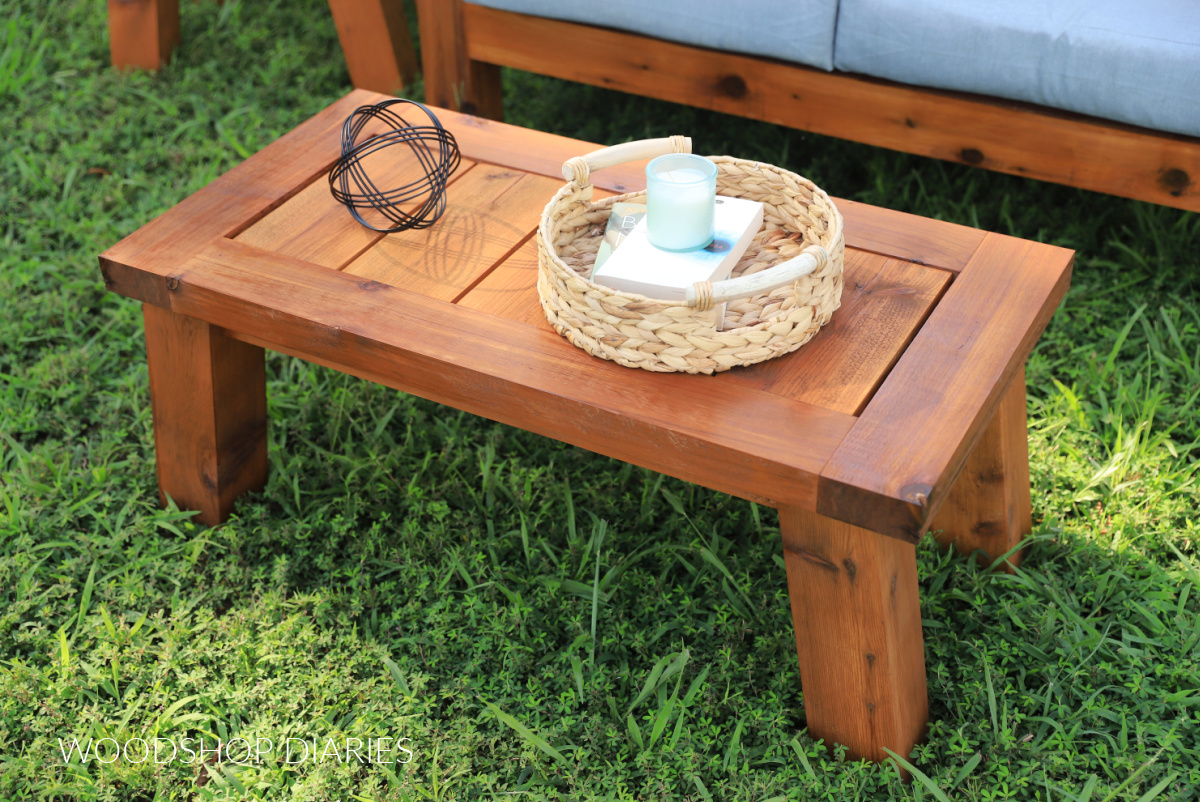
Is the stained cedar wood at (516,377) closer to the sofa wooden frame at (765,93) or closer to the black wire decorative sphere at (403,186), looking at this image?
the black wire decorative sphere at (403,186)

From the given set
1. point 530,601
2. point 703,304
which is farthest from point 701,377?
point 530,601

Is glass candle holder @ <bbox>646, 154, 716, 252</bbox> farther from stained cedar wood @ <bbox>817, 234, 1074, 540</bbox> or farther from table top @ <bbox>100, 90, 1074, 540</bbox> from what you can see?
stained cedar wood @ <bbox>817, 234, 1074, 540</bbox>

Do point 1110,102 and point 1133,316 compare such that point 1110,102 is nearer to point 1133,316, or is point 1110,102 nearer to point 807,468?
point 1133,316

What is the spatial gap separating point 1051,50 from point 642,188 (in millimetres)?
782

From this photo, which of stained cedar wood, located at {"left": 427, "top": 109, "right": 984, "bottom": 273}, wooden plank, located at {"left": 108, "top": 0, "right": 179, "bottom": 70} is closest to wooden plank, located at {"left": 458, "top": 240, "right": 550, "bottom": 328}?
stained cedar wood, located at {"left": 427, "top": 109, "right": 984, "bottom": 273}

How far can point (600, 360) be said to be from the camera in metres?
1.26

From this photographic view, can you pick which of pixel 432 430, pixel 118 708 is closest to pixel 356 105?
pixel 432 430

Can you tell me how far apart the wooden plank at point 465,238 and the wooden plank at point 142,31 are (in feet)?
5.31

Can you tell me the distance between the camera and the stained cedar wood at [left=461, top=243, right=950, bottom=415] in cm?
122

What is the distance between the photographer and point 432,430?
72.6 inches

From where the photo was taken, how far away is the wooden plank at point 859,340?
122 cm

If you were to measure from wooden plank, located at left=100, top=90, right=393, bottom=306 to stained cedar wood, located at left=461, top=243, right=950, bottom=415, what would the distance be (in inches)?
15.5

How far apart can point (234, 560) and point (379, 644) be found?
293 mm

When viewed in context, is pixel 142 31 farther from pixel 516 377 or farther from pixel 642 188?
pixel 516 377
